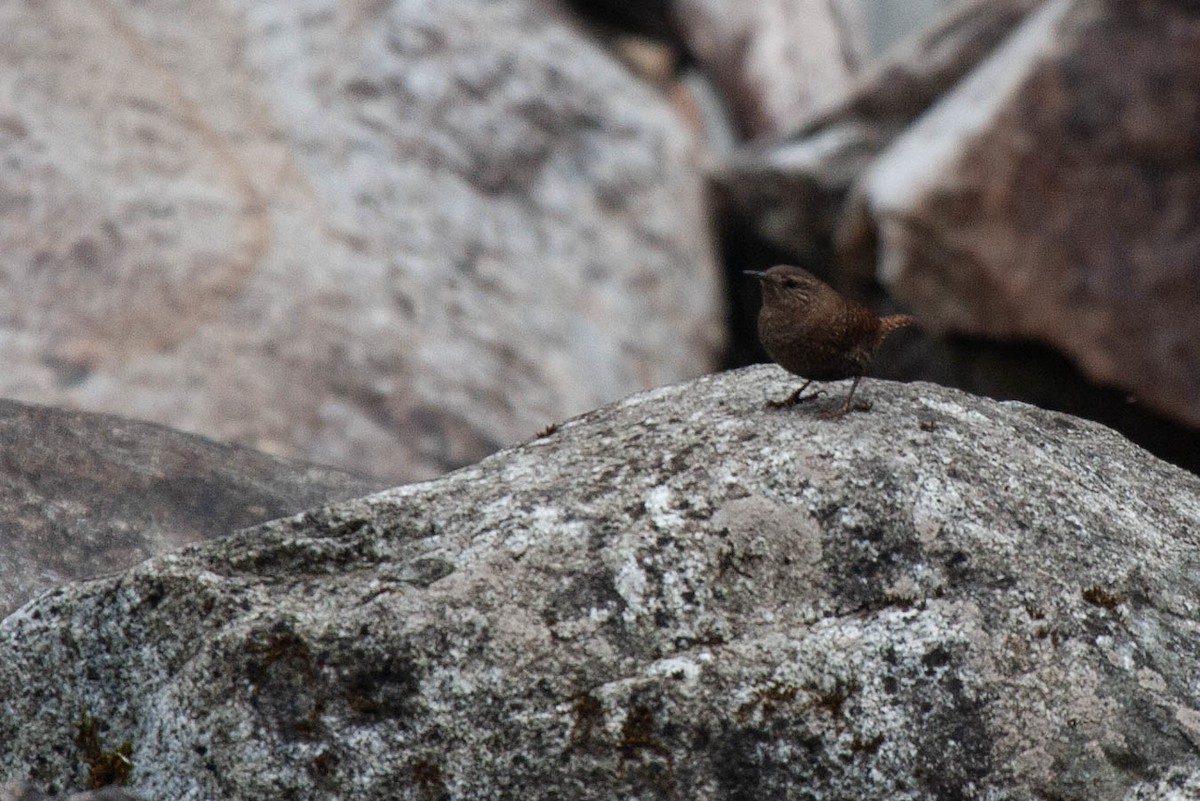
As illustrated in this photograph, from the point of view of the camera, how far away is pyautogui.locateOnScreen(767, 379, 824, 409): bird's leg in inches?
195

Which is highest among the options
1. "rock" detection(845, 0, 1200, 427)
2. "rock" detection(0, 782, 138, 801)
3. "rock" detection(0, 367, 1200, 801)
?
"rock" detection(0, 367, 1200, 801)

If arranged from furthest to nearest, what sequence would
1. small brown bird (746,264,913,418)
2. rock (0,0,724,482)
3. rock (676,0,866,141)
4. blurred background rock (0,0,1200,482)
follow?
rock (676,0,866,141), blurred background rock (0,0,1200,482), rock (0,0,724,482), small brown bird (746,264,913,418)

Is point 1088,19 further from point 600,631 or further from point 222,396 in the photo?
point 600,631

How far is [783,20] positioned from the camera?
19594 millimetres

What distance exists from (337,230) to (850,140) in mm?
5770

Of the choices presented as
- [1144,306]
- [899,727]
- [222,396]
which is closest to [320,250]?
[222,396]

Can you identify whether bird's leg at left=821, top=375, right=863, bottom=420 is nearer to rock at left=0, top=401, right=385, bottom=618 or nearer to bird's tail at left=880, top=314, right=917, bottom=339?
bird's tail at left=880, top=314, right=917, bottom=339

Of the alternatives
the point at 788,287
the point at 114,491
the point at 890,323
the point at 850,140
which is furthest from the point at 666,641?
the point at 850,140

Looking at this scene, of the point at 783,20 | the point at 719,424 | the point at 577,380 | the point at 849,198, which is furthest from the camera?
the point at 783,20

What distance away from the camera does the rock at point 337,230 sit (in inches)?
411

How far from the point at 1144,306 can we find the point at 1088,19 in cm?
253

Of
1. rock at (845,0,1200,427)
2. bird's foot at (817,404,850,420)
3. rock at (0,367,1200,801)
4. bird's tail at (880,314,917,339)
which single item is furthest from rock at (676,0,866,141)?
rock at (0,367,1200,801)

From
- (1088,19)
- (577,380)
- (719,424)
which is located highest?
(719,424)

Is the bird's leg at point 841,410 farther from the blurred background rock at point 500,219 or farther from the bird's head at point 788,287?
the blurred background rock at point 500,219
